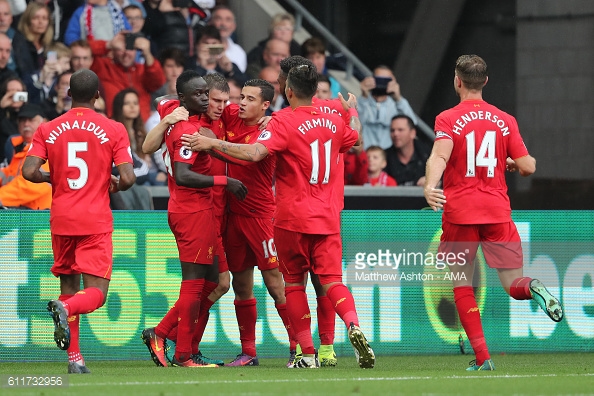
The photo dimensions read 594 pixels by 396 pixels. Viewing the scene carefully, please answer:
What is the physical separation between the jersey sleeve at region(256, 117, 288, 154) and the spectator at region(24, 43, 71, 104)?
6179 millimetres

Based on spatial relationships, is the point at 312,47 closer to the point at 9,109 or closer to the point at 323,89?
the point at 323,89

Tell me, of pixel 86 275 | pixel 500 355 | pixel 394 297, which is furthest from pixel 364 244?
pixel 86 275

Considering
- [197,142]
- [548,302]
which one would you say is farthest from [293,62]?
[548,302]

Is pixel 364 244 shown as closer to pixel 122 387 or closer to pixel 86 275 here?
pixel 86 275

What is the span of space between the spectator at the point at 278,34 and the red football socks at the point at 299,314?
7.06 meters

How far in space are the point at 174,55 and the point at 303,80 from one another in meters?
6.25

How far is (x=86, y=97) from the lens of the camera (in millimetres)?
8406

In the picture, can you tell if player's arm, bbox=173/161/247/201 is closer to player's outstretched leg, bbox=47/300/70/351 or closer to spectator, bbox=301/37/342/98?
player's outstretched leg, bbox=47/300/70/351

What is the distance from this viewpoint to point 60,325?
25.4 ft

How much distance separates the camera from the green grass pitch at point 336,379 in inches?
269

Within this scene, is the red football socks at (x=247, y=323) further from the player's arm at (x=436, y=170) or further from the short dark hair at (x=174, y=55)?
the short dark hair at (x=174, y=55)

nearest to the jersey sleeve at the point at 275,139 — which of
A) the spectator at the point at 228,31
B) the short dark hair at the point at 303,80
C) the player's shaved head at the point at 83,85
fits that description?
the short dark hair at the point at 303,80

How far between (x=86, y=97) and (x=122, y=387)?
235 centimetres

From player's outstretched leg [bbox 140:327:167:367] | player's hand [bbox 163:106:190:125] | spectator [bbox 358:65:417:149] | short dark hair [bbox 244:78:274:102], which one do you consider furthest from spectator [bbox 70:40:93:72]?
player's outstretched leg [bbox 140:327:167:367]
